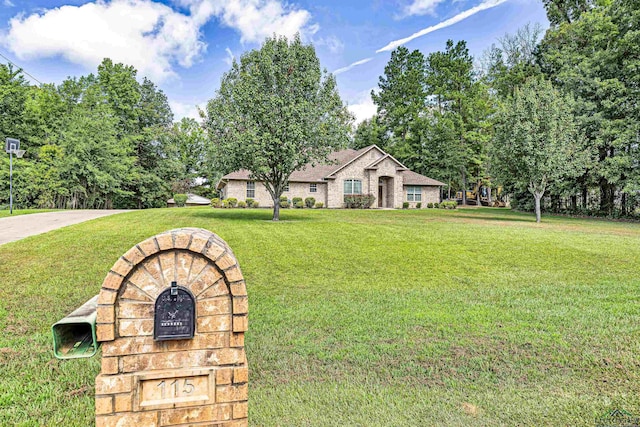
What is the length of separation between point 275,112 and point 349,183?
15.0m

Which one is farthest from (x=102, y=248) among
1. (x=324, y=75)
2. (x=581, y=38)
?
(x=581, y=38)

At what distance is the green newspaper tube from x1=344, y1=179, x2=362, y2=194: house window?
27.2 m

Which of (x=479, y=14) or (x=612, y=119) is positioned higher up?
(x=479, y=14)

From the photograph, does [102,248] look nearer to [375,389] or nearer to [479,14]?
[375,389]

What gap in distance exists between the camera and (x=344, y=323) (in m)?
4.80

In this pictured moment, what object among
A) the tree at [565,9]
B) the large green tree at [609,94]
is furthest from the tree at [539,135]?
the tree at [565,9]

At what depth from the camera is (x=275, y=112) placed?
15.0 meters

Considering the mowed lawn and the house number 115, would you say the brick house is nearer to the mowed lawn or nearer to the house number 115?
the mowed lawn

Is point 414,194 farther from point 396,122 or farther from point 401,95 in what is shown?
point 401,95

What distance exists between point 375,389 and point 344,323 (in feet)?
5.45

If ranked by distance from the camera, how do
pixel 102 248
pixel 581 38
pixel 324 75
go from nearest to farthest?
pixel 102 248
pixel 324 75
pixel 581 38

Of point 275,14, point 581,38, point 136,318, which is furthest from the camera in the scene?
point 581,38

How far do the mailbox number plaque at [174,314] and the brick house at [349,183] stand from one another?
2549 centimetres

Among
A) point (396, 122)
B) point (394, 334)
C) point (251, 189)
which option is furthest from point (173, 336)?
point (396, 122)
